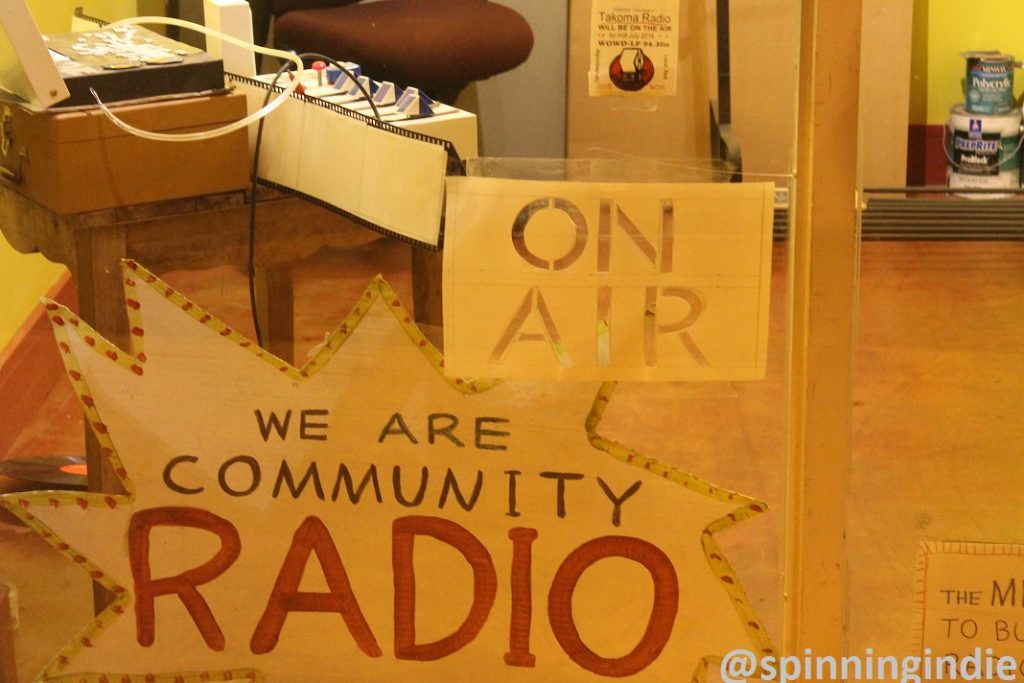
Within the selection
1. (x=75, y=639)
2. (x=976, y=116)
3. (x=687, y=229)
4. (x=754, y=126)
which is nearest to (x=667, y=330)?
(x=687, y=229)

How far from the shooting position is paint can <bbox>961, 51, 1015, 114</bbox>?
5.55 ft

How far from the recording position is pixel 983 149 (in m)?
1.62

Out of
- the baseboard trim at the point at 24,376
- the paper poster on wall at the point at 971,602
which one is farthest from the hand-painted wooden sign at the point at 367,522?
the baseboard trim at the point at 24,376

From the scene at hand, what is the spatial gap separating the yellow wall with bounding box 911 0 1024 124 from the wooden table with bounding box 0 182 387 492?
0.77 meters

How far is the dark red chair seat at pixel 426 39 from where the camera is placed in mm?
1135

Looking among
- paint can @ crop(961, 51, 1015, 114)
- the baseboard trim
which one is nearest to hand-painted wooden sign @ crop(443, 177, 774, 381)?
the baseboard trim

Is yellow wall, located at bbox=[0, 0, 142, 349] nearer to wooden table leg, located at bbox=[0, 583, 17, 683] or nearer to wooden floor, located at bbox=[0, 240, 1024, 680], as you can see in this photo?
wooden floor, located at bbox=[0, 240, 1024, 680]

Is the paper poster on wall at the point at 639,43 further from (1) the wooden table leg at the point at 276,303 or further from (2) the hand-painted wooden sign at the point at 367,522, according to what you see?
(1) the wooden table leg at the point at 276,303

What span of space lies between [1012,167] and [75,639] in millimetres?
1601

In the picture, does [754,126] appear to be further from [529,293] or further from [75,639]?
[75,639]

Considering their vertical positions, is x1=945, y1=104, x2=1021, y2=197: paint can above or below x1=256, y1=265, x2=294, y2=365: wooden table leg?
above

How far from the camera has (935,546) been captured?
0.92 meters

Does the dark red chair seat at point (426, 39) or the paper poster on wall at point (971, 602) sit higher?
the dark red chair seat at point (426, 39)

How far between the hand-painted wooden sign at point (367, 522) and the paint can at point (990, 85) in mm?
1023
